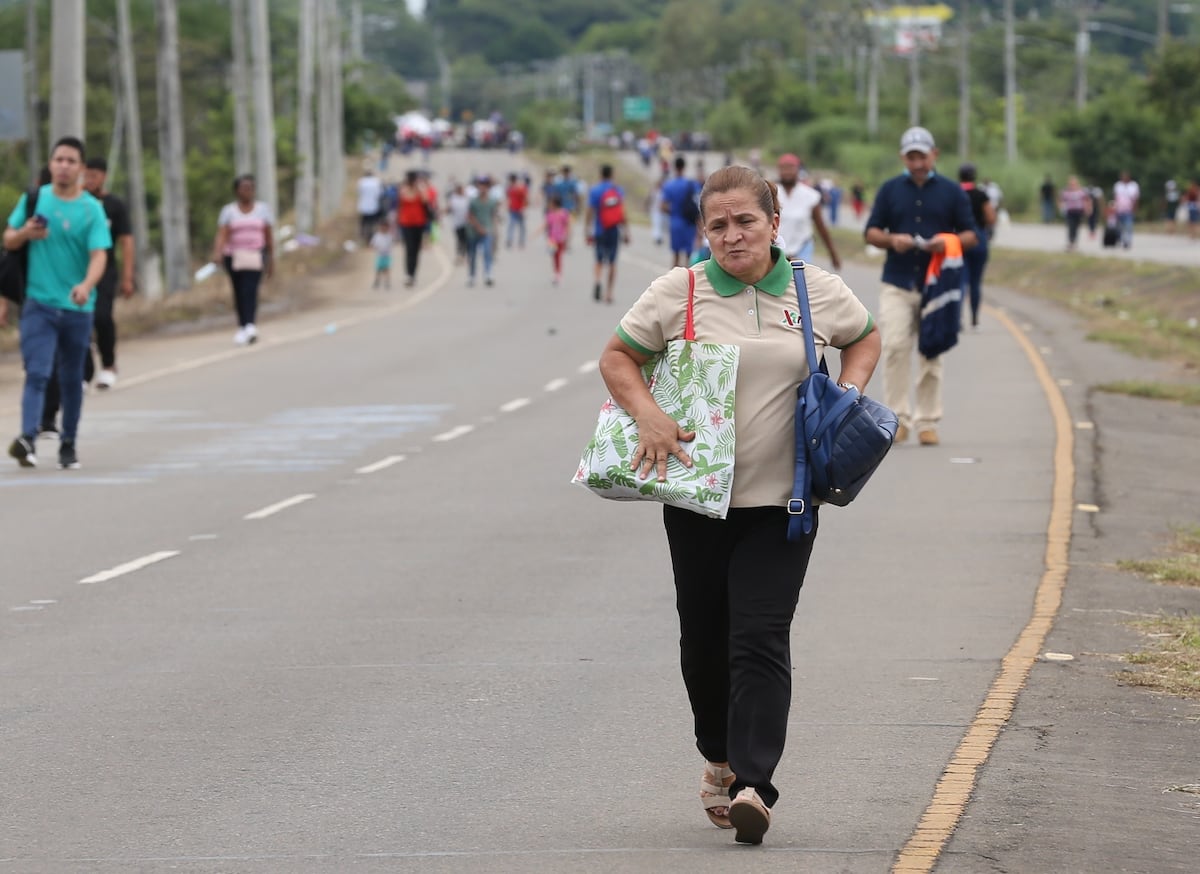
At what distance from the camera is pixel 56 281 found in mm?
15062

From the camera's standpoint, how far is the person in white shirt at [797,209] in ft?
68.4

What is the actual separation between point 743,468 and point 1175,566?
17.5ft

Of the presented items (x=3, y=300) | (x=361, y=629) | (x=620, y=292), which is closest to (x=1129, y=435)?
(x=3, y=300)

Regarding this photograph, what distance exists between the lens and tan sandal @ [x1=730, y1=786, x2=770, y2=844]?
596cm

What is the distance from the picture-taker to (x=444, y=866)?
5.93 metres

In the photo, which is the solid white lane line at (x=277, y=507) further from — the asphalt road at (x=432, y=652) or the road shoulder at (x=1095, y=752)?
→ the road shoulder at (x=1095, y=752)

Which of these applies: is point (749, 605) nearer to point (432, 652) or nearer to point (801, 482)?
point (801, 482)

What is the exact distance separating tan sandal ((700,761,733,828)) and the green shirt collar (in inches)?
49.6

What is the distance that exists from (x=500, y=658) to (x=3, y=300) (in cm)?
812

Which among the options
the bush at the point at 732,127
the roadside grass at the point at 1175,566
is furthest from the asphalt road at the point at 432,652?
the bush at the point at 732,127

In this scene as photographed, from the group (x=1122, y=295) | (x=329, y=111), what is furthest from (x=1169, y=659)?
(x=329, y=111)

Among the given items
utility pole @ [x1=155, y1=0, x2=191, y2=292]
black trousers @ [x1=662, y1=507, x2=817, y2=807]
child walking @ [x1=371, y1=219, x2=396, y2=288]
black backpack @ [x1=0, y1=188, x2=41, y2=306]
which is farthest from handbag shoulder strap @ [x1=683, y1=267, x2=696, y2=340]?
child walking @ [x1=371, y1=219, x2=396, y2=288]

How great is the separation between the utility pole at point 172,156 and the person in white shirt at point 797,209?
1765 cm

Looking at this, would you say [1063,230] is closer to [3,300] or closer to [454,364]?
[454,364]
